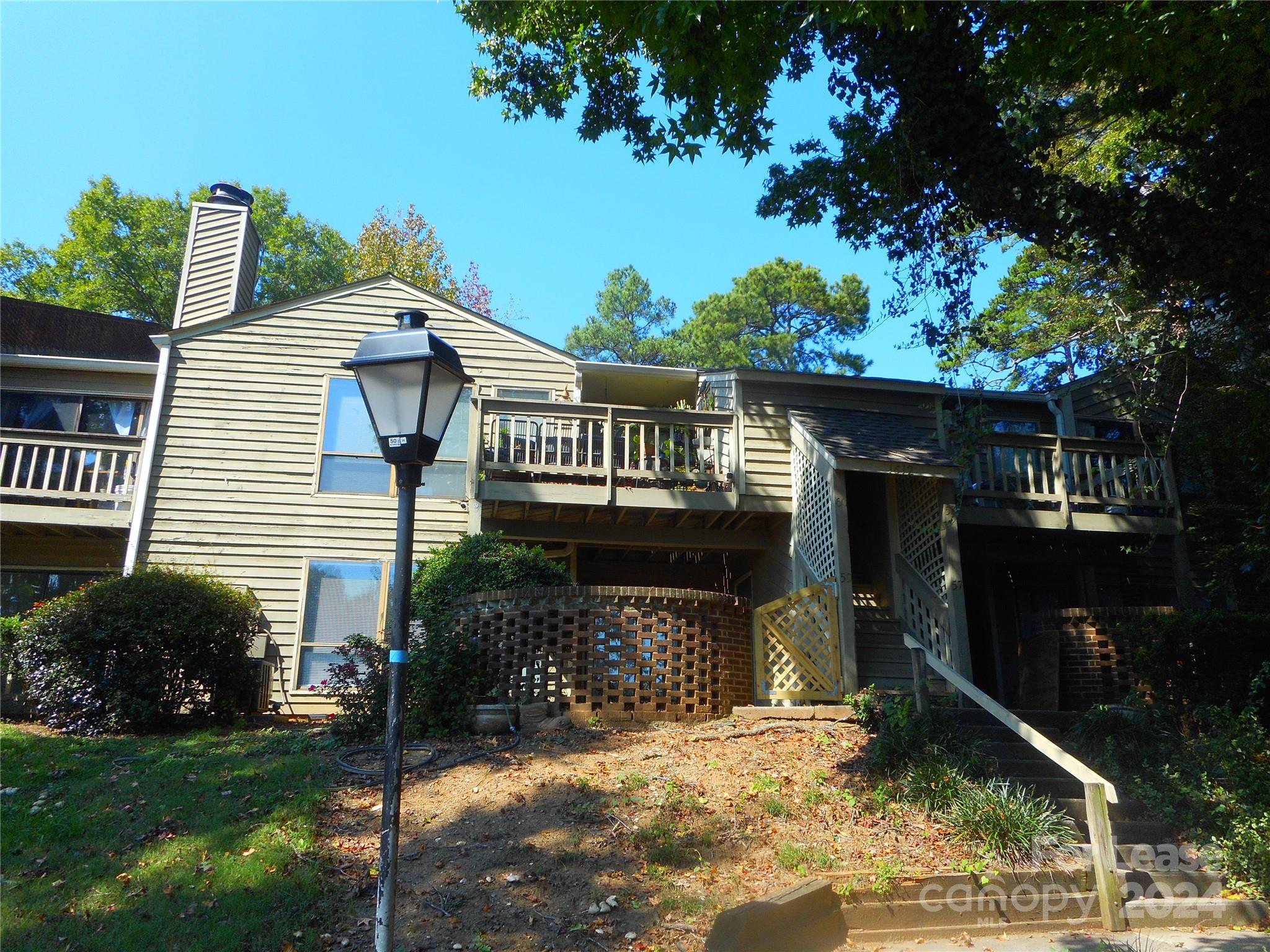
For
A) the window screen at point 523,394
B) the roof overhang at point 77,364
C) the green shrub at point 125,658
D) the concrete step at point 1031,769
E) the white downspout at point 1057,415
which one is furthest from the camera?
the white downspout at point 1057,415

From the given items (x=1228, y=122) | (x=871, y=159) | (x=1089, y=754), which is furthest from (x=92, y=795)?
(x=1228, y=122)

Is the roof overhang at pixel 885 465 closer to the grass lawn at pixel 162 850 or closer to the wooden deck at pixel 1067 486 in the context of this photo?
the wooden deck at pixel 1067 486

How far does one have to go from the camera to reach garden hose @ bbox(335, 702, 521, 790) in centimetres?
758

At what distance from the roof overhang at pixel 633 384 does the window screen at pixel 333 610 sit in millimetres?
4447

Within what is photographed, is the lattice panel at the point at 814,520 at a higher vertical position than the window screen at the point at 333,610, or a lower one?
higher

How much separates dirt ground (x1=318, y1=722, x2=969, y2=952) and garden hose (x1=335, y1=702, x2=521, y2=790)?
0.13 meters

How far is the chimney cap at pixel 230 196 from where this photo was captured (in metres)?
16.4

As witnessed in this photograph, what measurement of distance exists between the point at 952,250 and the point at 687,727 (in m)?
6.89

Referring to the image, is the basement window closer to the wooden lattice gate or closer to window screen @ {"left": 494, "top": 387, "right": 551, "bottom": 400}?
window screen @ {"left": 494, "top": 387, "right": 551, "bottom": 400}

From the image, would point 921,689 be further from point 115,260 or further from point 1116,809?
point 115,260

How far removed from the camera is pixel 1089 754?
879 centimetres

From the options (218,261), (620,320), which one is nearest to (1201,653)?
(218,261)

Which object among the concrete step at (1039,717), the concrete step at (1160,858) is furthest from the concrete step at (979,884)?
the concrete step at (1039,717)

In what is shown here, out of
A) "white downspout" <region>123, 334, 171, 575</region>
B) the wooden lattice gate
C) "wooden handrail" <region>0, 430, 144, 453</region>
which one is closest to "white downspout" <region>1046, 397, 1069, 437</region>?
the wooden lattice gate
